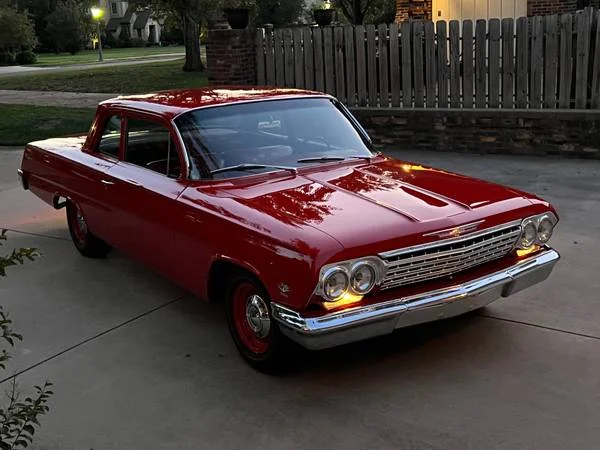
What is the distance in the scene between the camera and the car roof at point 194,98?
498 centimetres

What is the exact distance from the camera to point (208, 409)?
371 cm

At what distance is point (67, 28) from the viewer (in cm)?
6500

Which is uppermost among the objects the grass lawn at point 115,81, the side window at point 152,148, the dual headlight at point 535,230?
the grass lawn at point 115,81

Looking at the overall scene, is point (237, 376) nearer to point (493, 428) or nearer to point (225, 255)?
point (225, 255)

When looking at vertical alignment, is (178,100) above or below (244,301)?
above

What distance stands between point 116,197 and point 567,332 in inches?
127

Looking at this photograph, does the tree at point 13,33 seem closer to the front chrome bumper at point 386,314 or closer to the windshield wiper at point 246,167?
the windshield wiper at point 246,167

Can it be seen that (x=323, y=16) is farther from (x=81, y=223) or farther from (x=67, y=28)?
(x=67, y=28)

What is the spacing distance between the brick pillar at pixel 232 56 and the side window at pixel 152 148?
6486mm

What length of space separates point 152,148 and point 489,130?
6.10 m

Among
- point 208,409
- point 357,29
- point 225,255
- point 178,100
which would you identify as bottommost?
point 208,409

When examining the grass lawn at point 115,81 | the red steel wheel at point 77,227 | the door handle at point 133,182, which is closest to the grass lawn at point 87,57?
the grass lawn at point 115,81

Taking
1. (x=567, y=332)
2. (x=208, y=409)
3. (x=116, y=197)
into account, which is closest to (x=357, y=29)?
(x=116, y=197)

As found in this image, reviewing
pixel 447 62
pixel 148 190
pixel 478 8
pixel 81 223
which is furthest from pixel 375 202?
pixel 478 8
